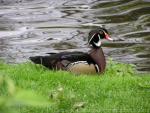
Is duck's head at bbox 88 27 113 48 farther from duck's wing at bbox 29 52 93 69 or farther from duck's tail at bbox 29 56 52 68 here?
duck's tail at bbox 29 56 52 68

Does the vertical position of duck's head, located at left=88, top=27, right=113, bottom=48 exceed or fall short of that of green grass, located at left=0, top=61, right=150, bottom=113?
it falls short

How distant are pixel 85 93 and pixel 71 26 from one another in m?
13.6

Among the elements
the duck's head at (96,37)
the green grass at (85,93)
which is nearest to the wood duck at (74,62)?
the duck's head at (96,37)

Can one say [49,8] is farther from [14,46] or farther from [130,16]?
[14,46]

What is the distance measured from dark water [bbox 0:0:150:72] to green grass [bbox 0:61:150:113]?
6.10m

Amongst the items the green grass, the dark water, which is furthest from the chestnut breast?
the dark water

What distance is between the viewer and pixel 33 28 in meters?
19.9

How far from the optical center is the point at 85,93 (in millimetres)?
6723

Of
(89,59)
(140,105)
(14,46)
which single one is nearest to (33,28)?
Answer: (14,46)

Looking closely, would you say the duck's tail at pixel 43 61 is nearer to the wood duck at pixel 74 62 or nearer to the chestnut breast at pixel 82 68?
the wood duck at pixel 74 62

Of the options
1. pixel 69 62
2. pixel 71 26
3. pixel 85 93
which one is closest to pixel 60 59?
pixel 69 62

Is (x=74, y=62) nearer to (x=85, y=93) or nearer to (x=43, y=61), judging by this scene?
(x=43, y=61)

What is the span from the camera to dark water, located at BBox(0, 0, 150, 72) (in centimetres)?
1605

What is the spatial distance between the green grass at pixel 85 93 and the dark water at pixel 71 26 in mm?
6096
